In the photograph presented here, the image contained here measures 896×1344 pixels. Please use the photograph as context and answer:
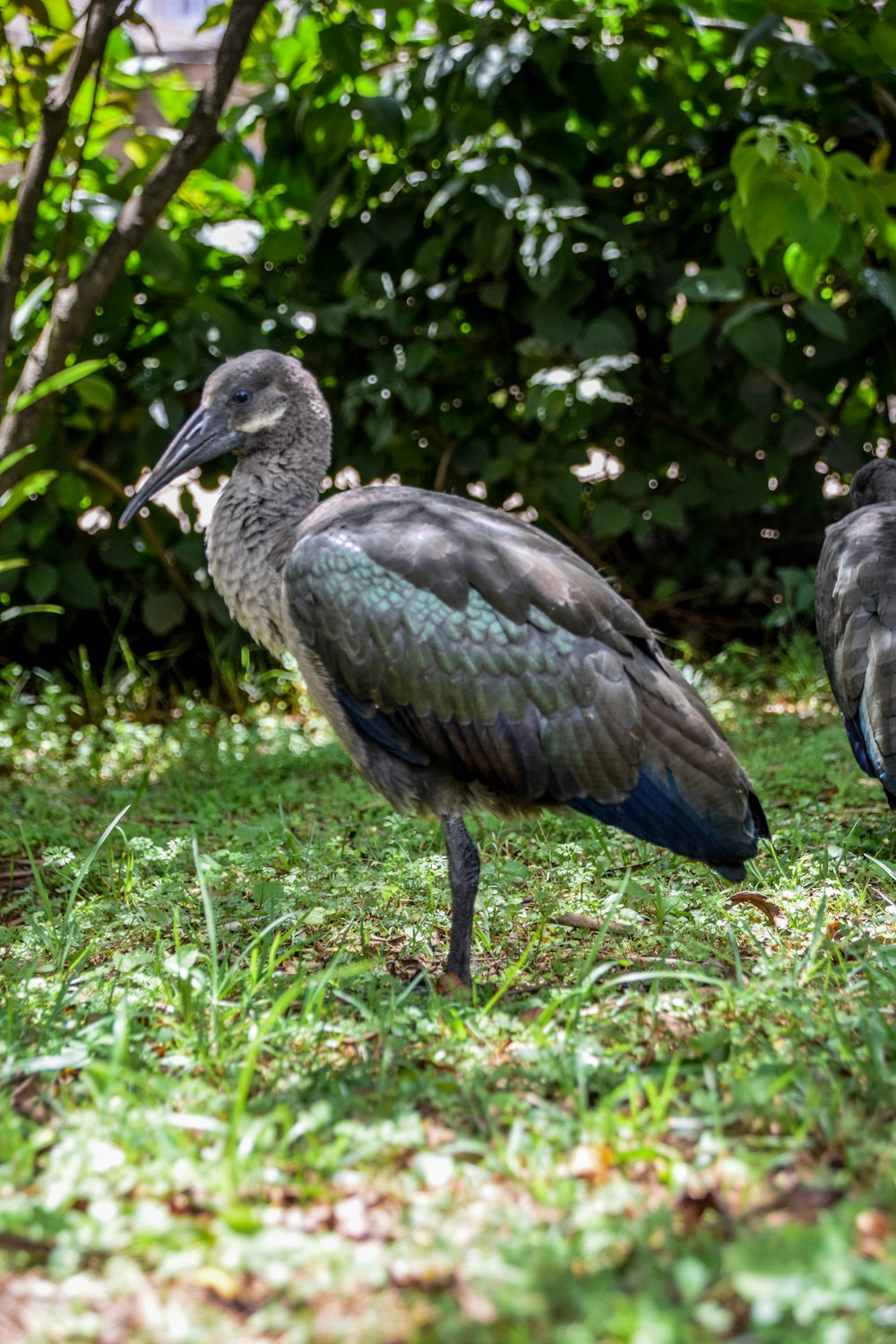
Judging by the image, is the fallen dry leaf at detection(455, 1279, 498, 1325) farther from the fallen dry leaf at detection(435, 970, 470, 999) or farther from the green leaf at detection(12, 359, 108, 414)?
the green leaf at detection(12, 359, 108, 414)

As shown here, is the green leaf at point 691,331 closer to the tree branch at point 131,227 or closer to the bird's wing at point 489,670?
the tree branch at point 131,227

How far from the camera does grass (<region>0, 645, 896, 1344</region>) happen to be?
1598mm

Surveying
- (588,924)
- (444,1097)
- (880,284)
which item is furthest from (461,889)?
(880,284)

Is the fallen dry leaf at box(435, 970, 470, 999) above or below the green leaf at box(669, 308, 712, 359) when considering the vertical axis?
below

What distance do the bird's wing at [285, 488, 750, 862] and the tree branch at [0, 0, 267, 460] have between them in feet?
6.92

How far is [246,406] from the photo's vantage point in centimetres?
346

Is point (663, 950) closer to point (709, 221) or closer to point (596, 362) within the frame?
point (596, 362)

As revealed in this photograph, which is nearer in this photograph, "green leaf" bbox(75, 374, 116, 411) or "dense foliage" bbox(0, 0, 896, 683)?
"green leaf" bbox(75, 374, 116, 411)

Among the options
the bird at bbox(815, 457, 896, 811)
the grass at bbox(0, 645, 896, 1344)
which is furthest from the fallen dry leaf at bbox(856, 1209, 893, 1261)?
the bird at bbox(815, 457, 896, 811)

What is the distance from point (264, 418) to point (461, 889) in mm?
1432

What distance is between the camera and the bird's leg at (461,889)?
9.26 feet

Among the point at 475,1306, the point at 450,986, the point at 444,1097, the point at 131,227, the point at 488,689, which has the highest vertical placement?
the point at 131,227

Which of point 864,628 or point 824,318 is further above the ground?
point 824,318

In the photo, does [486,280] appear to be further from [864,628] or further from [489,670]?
Answer: [489,670]
